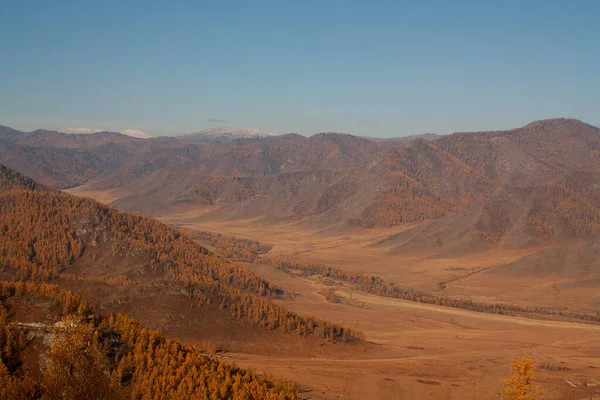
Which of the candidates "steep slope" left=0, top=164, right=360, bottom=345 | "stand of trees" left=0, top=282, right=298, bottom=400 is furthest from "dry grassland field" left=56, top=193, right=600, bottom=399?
"stand of trees" left=0, top=282, right=298, bottom=400

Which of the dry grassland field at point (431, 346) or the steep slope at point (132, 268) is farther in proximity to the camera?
the steep slope at point (132, 268)

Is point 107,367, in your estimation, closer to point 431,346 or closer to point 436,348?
point 436,348

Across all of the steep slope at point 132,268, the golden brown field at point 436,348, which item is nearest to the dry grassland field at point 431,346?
Answer: the golden brown field at point 436,348

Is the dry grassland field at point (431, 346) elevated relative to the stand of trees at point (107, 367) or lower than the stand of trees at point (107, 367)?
lower

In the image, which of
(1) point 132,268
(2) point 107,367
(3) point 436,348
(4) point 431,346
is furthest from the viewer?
(1) point 132,268

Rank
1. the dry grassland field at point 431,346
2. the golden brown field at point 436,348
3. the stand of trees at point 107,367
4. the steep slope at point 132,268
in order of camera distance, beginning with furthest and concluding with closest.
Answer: the steep slope at point 132,268, the dry grassland field at point 431,346, the golden brown field at point 436,348, the stand of trees at point 107,367

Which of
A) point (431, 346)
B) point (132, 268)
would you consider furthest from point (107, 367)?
point (132, 268)

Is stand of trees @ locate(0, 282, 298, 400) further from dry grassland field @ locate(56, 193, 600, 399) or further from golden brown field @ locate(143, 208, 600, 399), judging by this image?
golden brown field @ locate(143, 208, 600, 399)

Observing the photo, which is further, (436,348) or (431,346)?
(431,346)

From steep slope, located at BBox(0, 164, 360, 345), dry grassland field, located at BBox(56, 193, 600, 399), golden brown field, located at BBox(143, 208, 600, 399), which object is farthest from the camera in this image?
steep slope, located at BBox(0, 164, 360, 345)

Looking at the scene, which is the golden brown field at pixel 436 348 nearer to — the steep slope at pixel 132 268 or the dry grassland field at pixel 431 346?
the dry grassland field at pixel 431 346

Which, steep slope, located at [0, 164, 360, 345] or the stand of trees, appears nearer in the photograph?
the stand of trees
